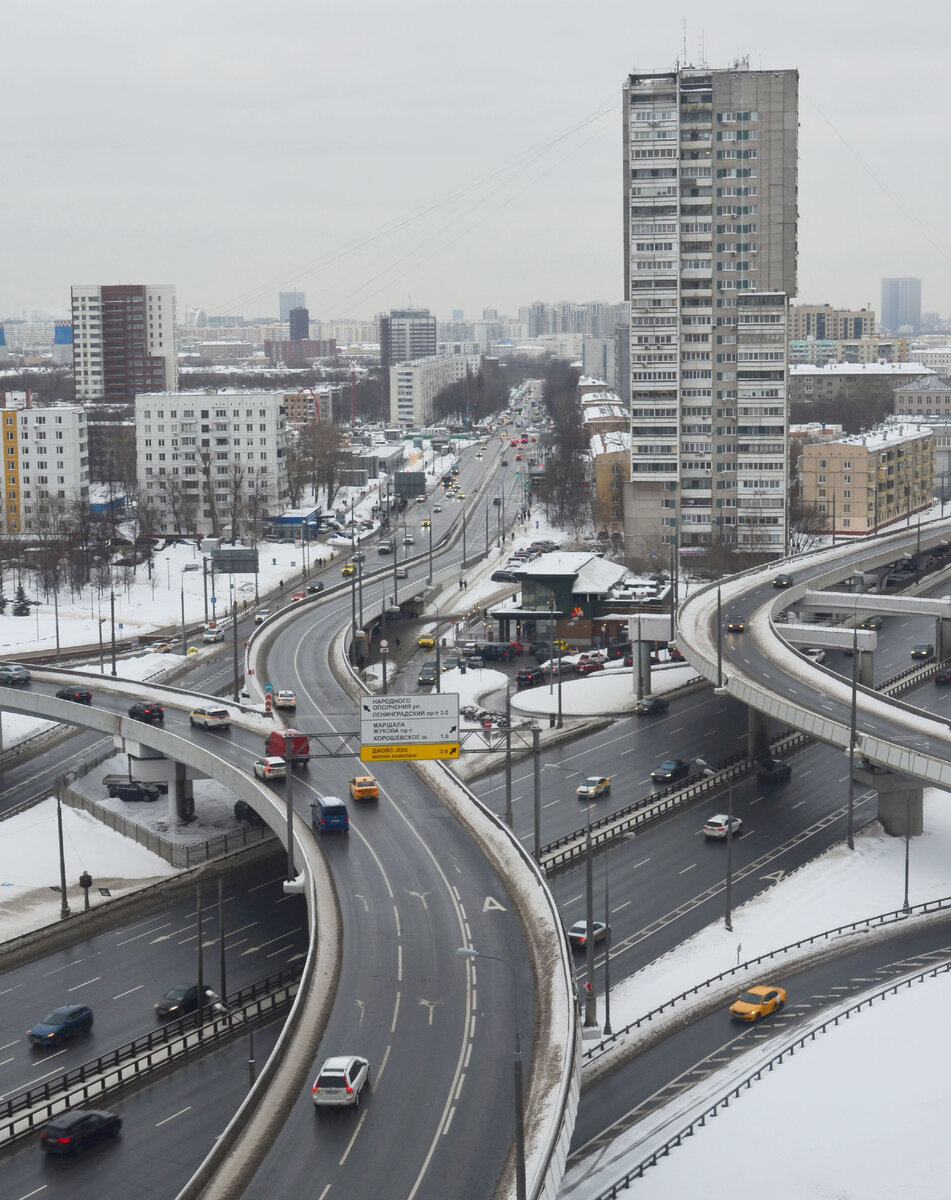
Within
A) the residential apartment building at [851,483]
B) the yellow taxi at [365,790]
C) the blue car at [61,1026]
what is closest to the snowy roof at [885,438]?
the residential apartment building at [851,483]

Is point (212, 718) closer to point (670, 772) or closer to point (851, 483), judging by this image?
point (670, 772)

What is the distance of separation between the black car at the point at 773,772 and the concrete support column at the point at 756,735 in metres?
1.04

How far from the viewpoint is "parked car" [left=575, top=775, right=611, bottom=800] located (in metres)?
48.2

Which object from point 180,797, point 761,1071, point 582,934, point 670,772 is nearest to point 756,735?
point 670,772

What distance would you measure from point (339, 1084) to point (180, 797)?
89.8 feet

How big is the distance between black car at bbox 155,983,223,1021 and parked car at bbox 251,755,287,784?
7999 mm

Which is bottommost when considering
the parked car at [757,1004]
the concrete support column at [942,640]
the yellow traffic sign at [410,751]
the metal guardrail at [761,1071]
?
the metal guardrail at [761,1071]

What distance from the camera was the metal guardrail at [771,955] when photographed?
1248 inches

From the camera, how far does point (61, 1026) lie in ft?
110

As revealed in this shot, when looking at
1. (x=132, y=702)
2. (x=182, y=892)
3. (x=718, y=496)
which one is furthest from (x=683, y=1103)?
(x=718, y=496)

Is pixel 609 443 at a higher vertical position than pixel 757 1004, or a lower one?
higher

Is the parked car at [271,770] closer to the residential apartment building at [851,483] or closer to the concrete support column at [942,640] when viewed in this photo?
the concrete support column at [942,640]

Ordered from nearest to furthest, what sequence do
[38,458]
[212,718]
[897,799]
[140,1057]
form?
[140,1057] → [897,799] → [212,718] → [38,458]

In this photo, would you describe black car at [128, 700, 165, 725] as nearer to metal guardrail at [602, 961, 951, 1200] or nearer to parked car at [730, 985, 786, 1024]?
parked car at [730, 985, 786, 1024]
